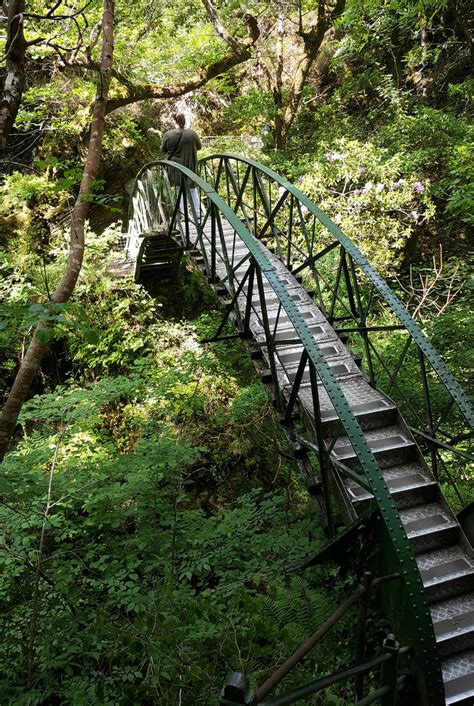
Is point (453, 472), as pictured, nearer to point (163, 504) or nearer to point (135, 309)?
point (163, 504)

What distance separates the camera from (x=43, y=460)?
217 inches

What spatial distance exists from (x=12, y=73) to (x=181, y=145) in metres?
5.86

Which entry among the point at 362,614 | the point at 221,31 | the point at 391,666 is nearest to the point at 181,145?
the point at 221,31

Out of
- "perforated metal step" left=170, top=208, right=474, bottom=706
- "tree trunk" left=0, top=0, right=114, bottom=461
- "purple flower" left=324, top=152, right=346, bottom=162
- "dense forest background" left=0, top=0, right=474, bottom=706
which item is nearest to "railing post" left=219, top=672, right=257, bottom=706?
"dense forest background" left=0, top=0, right=474, bottom=706

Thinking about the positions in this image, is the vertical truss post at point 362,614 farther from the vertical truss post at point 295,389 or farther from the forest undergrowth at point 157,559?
the vertical truss post at point 295,389

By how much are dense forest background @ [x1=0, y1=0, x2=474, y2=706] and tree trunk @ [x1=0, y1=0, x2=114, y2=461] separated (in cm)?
12

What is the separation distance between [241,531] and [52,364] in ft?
26.0

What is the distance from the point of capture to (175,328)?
9.87 meters

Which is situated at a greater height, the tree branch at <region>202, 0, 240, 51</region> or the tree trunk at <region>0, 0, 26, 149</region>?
the tree branch at <region>202, 0, 240, 51</region>

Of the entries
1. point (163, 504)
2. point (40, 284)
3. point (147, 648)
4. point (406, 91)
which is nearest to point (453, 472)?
point (163, 504)

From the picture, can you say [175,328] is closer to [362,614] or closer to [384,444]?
[384,444]

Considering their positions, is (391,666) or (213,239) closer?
(391,666)

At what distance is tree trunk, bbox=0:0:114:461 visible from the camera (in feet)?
10.8

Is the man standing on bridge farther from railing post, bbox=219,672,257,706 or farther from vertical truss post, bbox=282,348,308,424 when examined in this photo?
railing post, bbox=219,672,257,706
